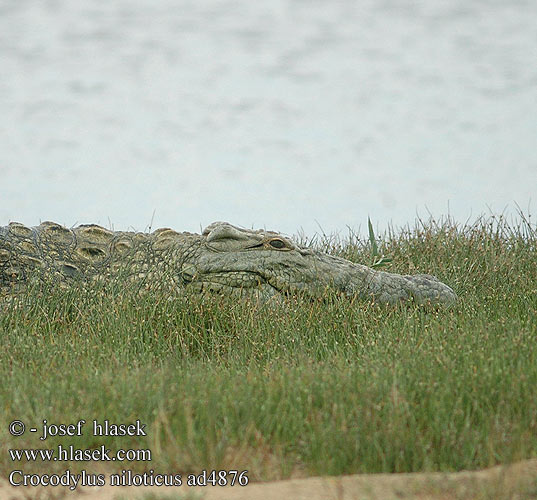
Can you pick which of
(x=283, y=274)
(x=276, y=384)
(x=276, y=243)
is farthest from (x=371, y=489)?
(x=276, y=243)

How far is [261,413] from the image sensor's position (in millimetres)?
4016

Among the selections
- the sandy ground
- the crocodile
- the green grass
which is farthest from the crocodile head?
the sandy ground

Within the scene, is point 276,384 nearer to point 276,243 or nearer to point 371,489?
point 371,489

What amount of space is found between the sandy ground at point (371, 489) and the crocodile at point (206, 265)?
3.83m

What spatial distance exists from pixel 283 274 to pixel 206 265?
896 millimetres

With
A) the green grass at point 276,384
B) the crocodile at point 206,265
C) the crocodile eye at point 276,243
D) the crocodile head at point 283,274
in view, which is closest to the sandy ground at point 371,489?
the green grass at point 276,384

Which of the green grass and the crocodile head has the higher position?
the crocodile head

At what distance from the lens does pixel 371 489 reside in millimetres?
3188

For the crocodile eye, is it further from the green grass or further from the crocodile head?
the green grass

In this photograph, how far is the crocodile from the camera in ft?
24.6

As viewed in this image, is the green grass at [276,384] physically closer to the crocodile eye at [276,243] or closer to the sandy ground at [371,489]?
the sandy ground at [371,489]

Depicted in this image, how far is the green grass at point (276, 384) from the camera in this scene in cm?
367

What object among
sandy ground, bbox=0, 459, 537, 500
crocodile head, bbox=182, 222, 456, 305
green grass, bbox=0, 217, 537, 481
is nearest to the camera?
sandy ground, bbox=0, 459, 537, 500

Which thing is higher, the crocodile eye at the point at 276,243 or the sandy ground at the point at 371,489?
the crocodile eye at the point at 276,243
